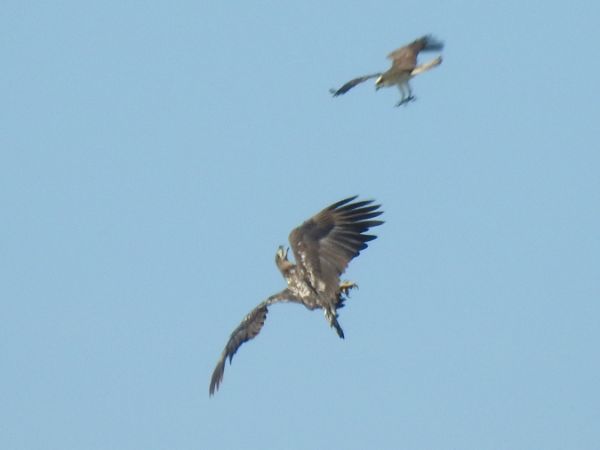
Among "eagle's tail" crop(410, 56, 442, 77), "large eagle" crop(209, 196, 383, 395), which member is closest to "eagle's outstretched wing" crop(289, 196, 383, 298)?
"large eagle" crop(209, 196, 383, 395)

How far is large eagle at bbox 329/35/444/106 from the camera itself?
106ft

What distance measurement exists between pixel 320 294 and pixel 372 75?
3199mm

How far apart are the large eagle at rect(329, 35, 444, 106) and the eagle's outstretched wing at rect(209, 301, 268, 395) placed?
401cm

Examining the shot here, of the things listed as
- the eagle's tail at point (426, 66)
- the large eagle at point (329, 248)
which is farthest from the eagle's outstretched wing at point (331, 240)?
the eagle's tail at point (426, 66)

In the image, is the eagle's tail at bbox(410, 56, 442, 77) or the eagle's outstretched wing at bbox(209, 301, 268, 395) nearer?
the eagle's tail at bbox(410, 56, 442, 77)

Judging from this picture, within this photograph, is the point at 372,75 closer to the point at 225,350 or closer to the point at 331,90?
the point at 331,90

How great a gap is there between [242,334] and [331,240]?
3.91 meters

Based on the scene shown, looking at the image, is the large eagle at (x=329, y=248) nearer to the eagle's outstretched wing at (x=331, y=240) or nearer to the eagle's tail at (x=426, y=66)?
the eagle's outstretched wing at (x=331, y=240)

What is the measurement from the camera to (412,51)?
32.4 metres

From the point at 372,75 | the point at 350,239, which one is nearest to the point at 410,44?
the point at 372,75

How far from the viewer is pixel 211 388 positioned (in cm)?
3609

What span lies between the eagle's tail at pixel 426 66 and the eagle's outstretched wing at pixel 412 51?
0.26ft

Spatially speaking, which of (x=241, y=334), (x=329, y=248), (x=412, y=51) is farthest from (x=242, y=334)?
(x=412, y=51)

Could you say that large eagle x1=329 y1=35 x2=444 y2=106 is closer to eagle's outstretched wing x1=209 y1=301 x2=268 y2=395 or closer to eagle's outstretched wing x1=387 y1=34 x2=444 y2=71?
eagle's outstretched wing x1=387 y1=34 x2=444 y2=71
